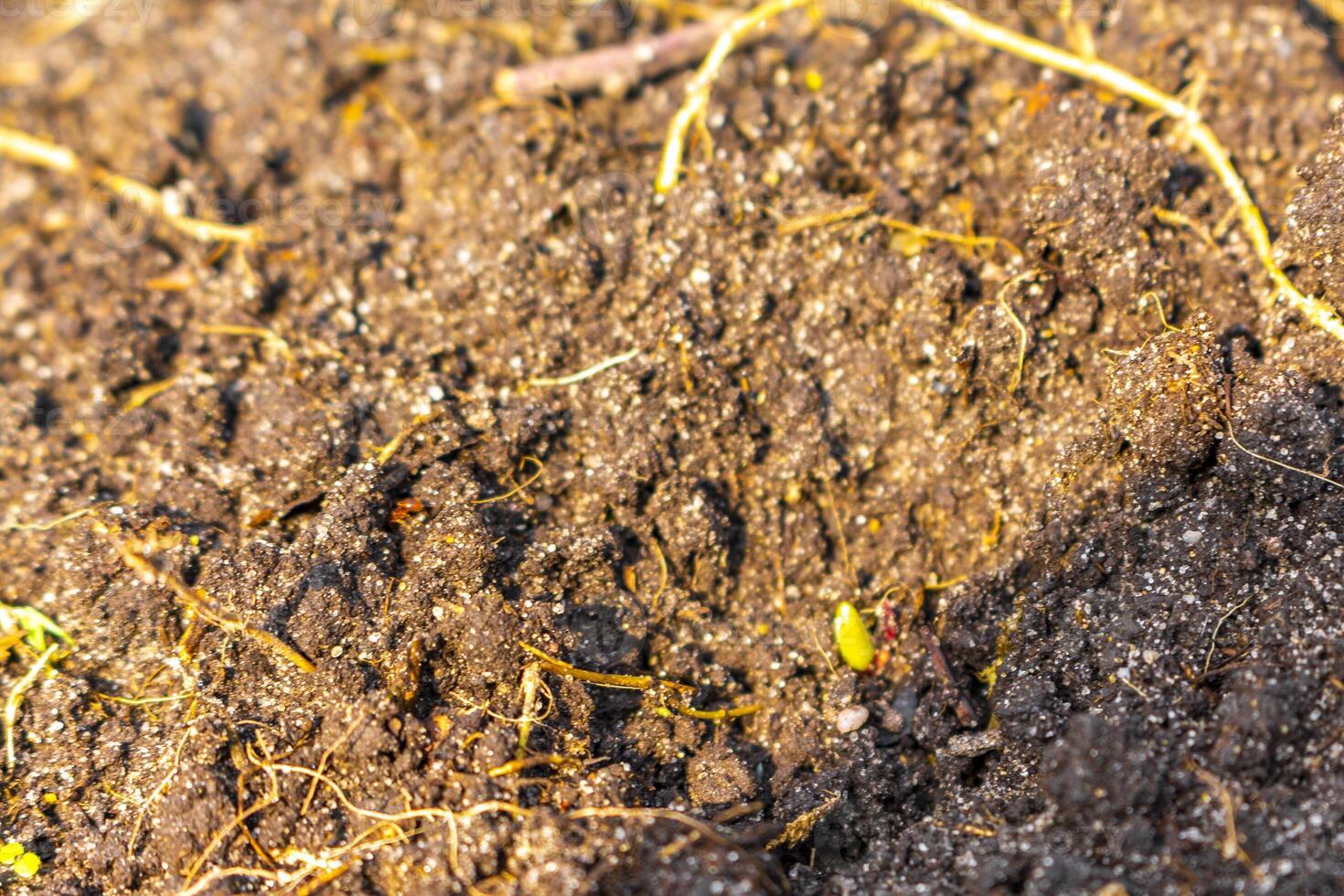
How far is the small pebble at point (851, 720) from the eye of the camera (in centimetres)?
205

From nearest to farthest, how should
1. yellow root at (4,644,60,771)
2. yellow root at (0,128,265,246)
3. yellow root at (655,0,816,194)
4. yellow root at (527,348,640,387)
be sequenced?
yellow root at (4,644,60,771) → yellow root at (527,348,640,387) → yellow root at (655,0,816,194) → yellow root at (0,128,265,246)

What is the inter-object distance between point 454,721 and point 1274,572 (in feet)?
5.24

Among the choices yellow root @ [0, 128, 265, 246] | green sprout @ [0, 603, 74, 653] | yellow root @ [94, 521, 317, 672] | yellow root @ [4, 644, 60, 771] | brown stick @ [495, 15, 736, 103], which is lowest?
yellow root @ [4, 644, 60, 771]

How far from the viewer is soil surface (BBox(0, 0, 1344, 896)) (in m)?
1.76

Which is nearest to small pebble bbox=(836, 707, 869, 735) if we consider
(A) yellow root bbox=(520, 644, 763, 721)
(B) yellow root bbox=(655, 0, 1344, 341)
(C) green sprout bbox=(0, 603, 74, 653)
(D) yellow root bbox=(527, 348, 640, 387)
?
(A) yellow root bbox=(520, 644, 763, 721)

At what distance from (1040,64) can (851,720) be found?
1.78m

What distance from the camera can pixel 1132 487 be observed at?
2.05 m

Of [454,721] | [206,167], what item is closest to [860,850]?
[454,721]

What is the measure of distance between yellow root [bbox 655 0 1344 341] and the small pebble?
1.30 m

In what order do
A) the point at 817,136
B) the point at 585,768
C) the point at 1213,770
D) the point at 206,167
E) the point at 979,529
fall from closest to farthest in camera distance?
the point at 1213,770 → the point at 585,768 → the point at 979,529 → the point at 817,136 → the point at 206,167

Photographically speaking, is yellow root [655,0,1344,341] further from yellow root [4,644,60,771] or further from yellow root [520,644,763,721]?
yellow root [4,644,60,771]

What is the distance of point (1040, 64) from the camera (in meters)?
2.58

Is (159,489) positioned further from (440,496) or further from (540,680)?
(540,680)

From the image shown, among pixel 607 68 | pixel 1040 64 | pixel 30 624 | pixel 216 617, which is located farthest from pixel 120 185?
pixel 1040 64
